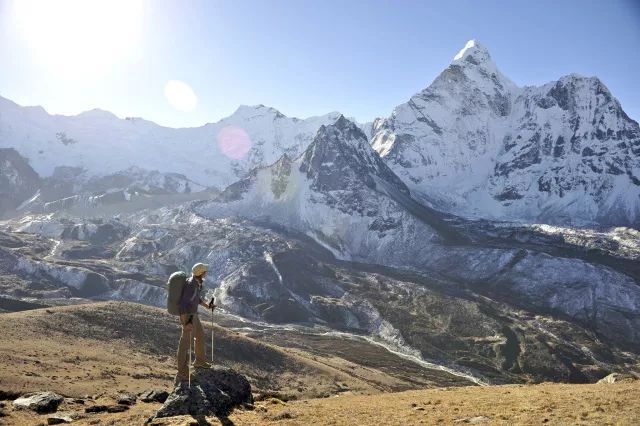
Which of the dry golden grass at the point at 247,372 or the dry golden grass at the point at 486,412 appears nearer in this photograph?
the dry golden grass at the point at 486,412

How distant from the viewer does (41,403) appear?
29.4 m

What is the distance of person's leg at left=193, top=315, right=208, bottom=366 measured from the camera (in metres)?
24.0

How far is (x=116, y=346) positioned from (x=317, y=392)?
27.3 meters

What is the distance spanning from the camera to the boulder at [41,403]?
29.1 meters

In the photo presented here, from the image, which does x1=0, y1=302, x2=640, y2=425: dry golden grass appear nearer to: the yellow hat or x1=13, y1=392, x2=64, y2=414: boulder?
x1=13, y1=392, x2=64, y2=414: boulder

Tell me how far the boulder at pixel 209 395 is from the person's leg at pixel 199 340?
44 centimetres

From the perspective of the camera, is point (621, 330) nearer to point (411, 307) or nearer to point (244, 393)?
point (411, 307)

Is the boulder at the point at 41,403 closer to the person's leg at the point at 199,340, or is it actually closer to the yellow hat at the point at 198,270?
the person's leg at the point at 199,340

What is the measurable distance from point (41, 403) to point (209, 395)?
11619 mm

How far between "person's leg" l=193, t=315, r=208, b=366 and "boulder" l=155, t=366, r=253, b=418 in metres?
0.44

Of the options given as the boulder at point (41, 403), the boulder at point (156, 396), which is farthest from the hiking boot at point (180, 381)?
the boulder at point (41, 403)

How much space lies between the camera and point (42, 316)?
75.6 m

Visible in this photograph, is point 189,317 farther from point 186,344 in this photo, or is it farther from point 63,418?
point 63,418

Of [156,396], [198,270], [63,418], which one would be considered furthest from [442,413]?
[63,418]
